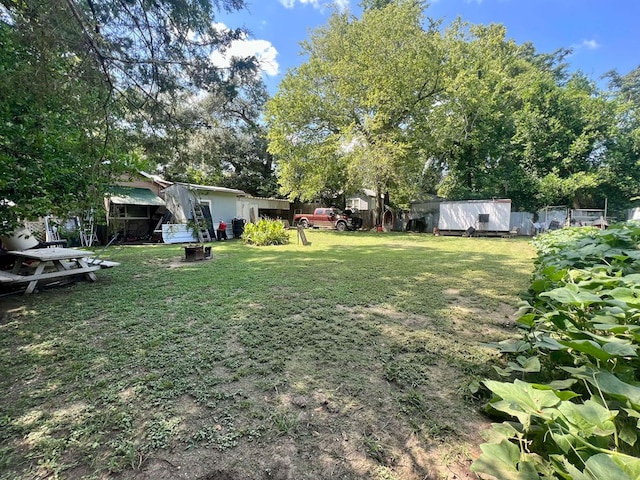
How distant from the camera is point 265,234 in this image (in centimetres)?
1094

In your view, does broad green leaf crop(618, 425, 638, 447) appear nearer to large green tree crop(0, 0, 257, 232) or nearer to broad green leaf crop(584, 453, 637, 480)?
broad green leaf crop(584, 453, 637, 480)

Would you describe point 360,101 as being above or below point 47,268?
above

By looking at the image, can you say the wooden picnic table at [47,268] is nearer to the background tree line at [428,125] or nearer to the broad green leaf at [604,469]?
the background tree line at [428,125]

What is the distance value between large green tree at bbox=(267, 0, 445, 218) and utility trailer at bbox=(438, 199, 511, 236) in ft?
9.68

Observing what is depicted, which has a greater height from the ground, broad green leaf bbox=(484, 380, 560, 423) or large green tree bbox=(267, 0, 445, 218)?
large green tree bbox=(267, 0, 445, 218)

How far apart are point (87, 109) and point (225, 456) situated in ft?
10.2

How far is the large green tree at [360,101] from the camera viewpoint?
14992 millimetres

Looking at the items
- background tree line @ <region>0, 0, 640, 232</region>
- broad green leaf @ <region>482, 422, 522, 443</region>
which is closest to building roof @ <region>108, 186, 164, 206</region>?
background tree line @ <region>0, 0, 640, 232</region>

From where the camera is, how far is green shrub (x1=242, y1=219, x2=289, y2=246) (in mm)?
10930

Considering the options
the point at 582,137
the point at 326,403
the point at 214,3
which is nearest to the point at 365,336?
the point at 326,403

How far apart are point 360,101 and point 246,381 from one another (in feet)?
53.8

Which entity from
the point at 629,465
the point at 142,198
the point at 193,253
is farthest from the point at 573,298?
the point at 142,198

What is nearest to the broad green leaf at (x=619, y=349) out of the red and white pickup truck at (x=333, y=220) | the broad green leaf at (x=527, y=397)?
the broad green leaf at (x=527, y=397)

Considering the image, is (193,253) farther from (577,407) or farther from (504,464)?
(577,407)
